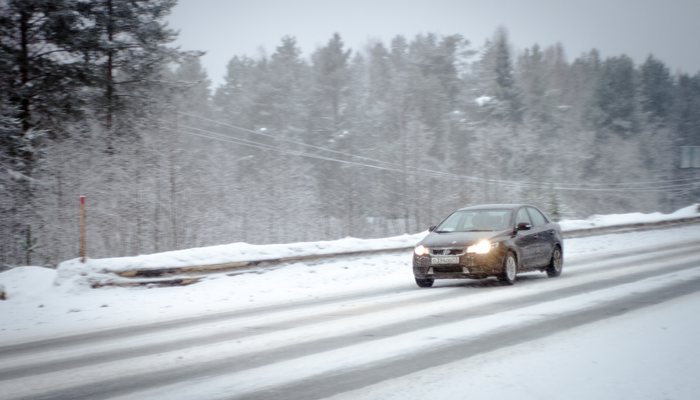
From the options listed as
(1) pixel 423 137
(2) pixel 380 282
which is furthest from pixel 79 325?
(1) pixel 423 137

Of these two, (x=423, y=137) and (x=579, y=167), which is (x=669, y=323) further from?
(x=579, y=167)

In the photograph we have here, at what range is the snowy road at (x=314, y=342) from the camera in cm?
612

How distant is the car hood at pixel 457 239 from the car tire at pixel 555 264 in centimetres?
220

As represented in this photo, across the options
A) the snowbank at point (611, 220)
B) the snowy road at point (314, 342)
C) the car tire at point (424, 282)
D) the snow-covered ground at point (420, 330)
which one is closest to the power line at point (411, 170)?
the snowbank at point (611, 220)

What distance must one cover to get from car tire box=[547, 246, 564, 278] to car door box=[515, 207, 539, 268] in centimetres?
79

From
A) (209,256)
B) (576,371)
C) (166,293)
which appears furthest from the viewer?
(209,256)

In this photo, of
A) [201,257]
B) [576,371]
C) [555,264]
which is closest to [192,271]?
[201,257]

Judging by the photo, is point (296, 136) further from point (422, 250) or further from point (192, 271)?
point (422, 250)

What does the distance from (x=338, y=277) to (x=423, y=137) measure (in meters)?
39.1

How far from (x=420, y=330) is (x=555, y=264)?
25.8 ft

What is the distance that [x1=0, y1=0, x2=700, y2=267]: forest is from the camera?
69.7 ft

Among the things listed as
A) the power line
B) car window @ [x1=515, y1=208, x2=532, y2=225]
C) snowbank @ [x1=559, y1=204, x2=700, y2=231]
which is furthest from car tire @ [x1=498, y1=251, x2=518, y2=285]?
the power line

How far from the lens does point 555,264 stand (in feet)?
51.1

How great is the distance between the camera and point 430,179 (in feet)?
147
